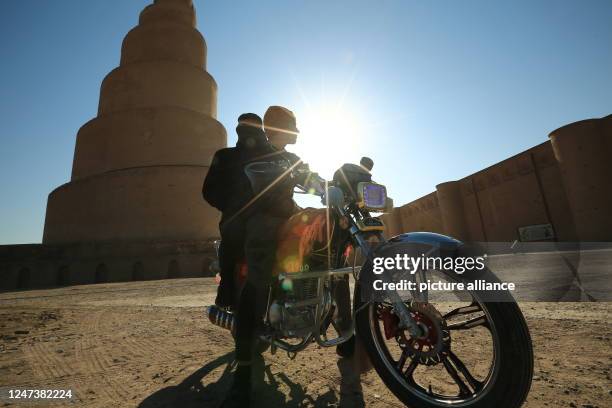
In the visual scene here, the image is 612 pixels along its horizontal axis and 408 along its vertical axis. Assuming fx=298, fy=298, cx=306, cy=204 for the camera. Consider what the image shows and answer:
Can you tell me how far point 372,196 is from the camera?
5.59ft

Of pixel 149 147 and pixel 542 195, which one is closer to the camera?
pixel 542 195

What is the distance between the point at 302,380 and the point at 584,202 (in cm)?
2397

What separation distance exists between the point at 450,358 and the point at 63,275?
24145mm

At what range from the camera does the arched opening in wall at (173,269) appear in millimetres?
19923

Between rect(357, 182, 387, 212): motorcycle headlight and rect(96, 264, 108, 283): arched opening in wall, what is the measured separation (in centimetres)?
2234

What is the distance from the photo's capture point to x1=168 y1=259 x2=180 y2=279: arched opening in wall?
65.4ft

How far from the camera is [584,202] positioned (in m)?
18.4

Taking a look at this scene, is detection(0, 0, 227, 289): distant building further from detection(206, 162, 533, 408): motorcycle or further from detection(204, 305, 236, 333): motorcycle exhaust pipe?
detection(206, 162, 533, 408): motorcycle

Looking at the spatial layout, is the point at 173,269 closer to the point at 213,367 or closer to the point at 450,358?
the point at 213,367

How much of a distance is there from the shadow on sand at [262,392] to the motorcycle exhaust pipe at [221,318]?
319mm

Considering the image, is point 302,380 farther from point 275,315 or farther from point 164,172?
point 164,172
